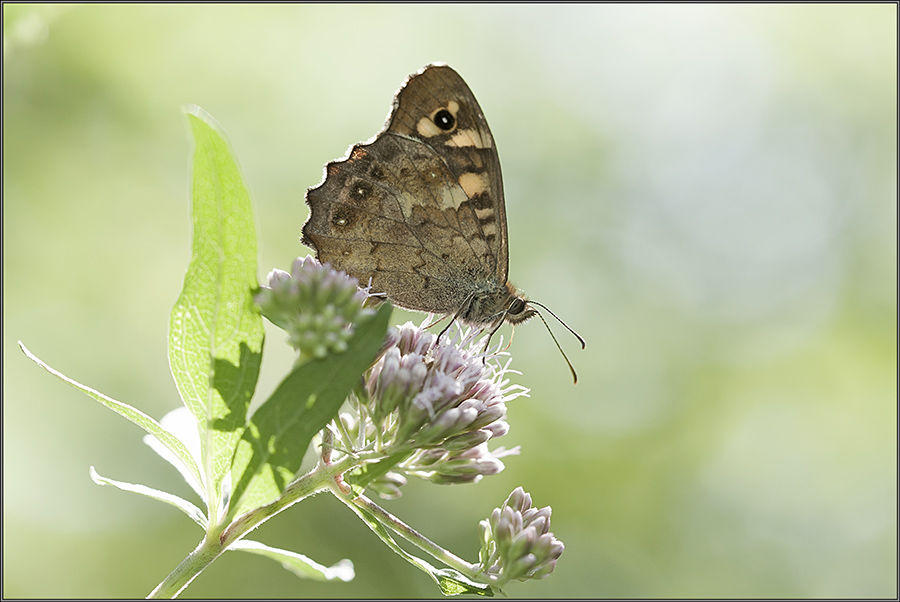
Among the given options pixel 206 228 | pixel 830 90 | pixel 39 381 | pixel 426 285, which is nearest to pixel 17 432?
pixel 39 381

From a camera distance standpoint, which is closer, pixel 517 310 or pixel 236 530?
pixel 236 530

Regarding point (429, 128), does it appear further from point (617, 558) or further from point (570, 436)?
point (617, 558)

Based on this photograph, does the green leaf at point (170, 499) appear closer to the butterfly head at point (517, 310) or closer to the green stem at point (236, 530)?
the green stem at point (236, 530)

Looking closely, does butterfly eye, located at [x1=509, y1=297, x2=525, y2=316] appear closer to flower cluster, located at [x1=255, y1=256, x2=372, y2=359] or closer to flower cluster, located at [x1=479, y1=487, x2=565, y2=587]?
flower cluster, located at [x1=479, y1=487, x2=565, y2=587]

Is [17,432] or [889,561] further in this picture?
[889,561]

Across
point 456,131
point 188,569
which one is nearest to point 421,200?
point 456,131

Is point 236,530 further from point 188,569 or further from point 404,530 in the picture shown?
point 404,530

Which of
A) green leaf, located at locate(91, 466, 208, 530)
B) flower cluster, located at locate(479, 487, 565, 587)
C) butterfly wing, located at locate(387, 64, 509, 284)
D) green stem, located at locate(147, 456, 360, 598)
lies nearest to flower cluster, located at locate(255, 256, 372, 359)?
green stem, located at locate(147, 456, 360, 598)
